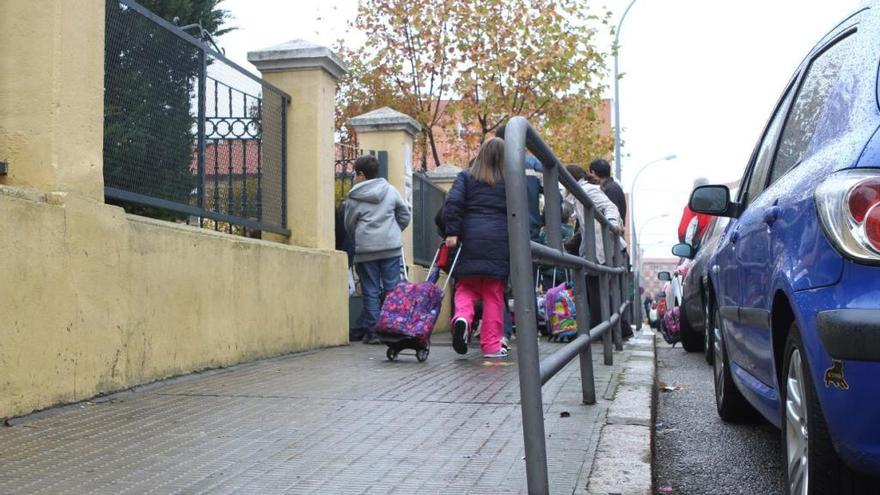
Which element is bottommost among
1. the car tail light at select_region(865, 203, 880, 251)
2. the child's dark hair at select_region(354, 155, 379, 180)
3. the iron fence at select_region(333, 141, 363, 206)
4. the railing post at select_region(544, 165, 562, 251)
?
the car tail light at select_region(865, 203, 880, 251)

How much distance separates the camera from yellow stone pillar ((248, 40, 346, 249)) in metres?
9.51

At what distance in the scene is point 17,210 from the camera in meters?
5.09

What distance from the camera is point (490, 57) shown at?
20797 mm

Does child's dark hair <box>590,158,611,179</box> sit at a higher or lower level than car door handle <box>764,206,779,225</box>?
higher

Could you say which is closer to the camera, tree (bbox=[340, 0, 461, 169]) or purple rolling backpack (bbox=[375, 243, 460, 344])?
purple rolling backpack (bbox=[375, 243, 460, 344])

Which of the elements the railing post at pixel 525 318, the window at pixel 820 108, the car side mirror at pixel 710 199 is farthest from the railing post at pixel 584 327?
the railing post at pixel 525 318

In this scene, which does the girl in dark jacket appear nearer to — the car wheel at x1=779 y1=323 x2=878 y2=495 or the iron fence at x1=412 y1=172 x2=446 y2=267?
the car wheel at x1=779 y1=323 x2=878 y2=495

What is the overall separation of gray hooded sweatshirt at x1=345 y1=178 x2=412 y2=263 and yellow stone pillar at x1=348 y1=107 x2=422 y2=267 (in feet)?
7.57

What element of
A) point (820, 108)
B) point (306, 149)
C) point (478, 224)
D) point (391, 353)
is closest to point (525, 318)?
point (820, 108)

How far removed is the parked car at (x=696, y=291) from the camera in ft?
26.6

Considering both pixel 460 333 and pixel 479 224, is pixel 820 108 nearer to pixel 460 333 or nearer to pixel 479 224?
pixel 479 224

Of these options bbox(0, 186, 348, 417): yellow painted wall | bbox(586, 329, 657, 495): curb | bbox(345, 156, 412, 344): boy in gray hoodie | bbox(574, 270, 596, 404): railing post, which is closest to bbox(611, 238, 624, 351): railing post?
bbox(586, 329, 657, 495): curb

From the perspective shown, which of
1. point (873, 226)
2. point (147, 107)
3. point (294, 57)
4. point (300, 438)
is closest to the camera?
point (873, 226)

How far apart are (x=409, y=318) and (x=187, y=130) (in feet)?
7.17
